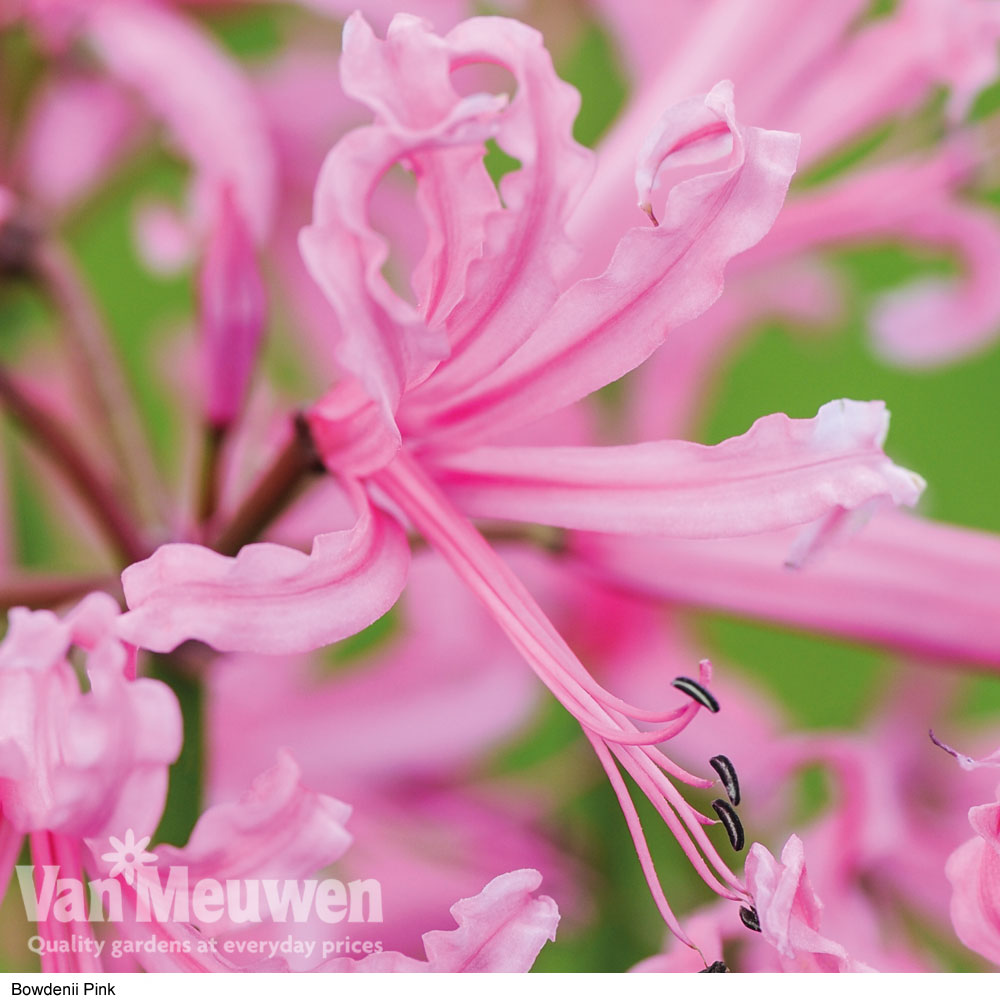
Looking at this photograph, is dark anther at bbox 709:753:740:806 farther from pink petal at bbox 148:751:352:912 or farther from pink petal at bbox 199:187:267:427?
pink petal at bbox 199:187:267:427

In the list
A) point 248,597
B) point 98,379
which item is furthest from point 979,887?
point 98,379

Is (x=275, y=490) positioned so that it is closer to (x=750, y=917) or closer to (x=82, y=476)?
(x=82, y=476)

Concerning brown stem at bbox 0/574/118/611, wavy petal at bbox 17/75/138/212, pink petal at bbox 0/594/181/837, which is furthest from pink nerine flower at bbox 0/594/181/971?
wavy petal at bbox 17/75/138/212

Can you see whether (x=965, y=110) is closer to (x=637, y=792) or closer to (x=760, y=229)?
(x=760, y=229)

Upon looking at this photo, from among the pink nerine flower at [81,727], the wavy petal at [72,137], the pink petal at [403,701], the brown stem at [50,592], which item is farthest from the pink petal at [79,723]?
the wavy petal at [72,137]

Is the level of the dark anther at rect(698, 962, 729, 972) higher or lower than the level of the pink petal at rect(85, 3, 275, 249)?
lower

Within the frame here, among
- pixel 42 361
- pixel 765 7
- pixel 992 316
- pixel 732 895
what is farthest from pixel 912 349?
pixel 42 361

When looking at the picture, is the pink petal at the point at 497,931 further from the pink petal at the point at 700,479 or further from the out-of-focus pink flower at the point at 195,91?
the out-of-focus pink flower at the point at 195,91
